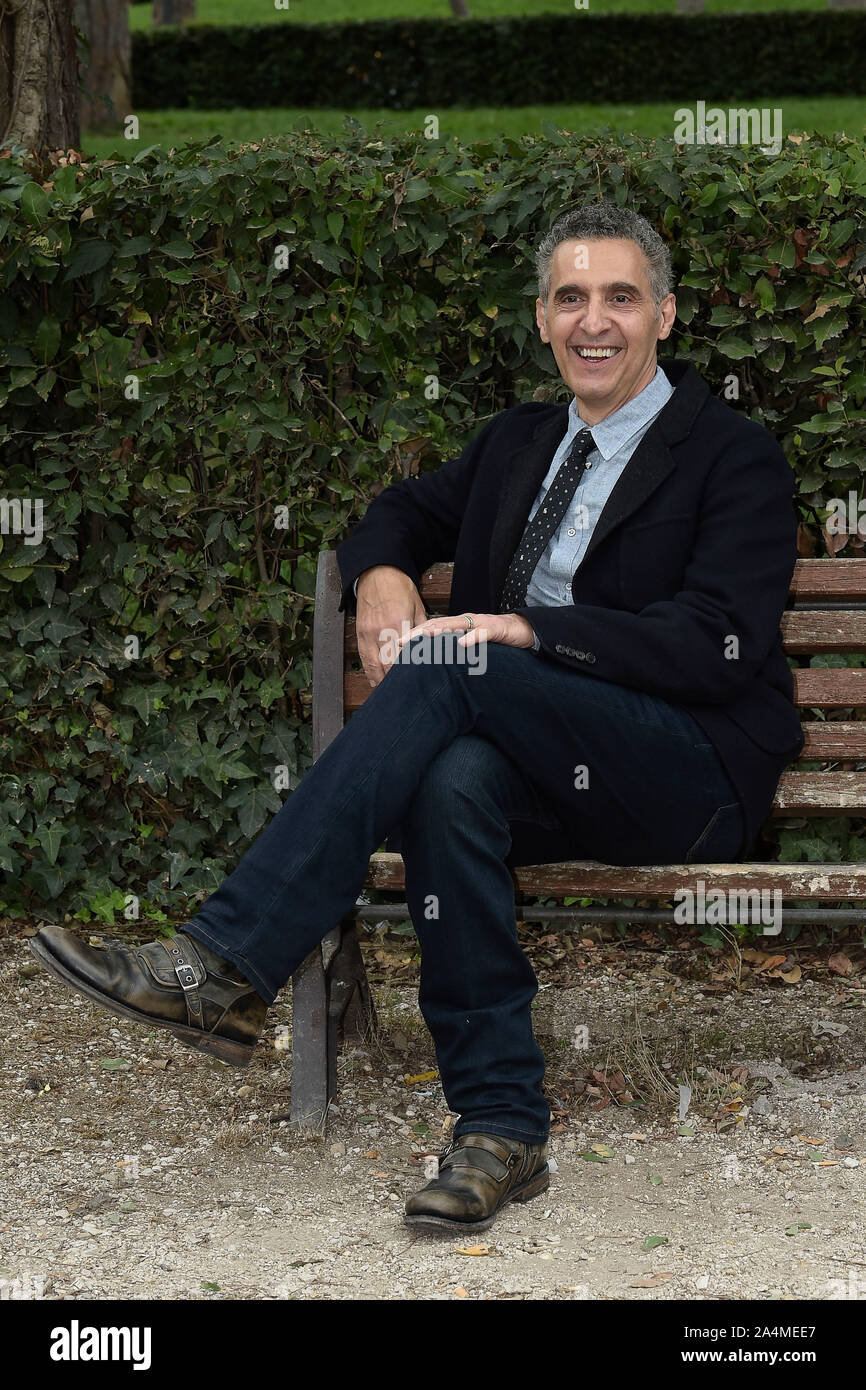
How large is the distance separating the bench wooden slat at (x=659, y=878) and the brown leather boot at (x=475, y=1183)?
54 centimetres

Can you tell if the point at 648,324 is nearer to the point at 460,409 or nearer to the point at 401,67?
the point at 460,409

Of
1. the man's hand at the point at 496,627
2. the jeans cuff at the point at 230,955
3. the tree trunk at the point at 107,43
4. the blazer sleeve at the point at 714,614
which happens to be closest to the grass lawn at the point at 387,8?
the tree trunk at the point at 107,43

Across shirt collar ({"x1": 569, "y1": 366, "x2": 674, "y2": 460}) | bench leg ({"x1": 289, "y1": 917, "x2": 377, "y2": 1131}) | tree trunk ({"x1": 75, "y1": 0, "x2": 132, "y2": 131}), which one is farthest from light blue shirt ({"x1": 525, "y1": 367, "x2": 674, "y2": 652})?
tree trunk ({"x1": 75, "y1": 0, "x2": 132, "y2": 131})

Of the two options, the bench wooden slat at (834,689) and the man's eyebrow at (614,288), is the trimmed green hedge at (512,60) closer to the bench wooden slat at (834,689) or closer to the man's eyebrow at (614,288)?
the man's eyebrow at (614,288)

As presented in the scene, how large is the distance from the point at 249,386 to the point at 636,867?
1747 mm

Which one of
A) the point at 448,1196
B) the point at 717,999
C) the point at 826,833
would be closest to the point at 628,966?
the point at 717,999

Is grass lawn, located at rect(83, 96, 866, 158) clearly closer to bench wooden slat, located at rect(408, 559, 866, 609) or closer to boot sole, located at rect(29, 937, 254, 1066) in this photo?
bench wooden slat, located at rect(408, 559, 866, 609)

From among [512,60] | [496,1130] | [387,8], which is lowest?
[496,1130]

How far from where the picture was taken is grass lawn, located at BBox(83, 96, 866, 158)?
1705 centimetres

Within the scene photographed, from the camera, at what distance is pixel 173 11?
2634 centimetres

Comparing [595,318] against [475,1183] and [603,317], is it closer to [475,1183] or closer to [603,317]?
[603,317]

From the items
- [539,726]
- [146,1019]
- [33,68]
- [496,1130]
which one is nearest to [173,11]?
[33,68]

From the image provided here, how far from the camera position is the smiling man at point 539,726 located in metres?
2.93

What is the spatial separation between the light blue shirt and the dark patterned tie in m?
0.02
